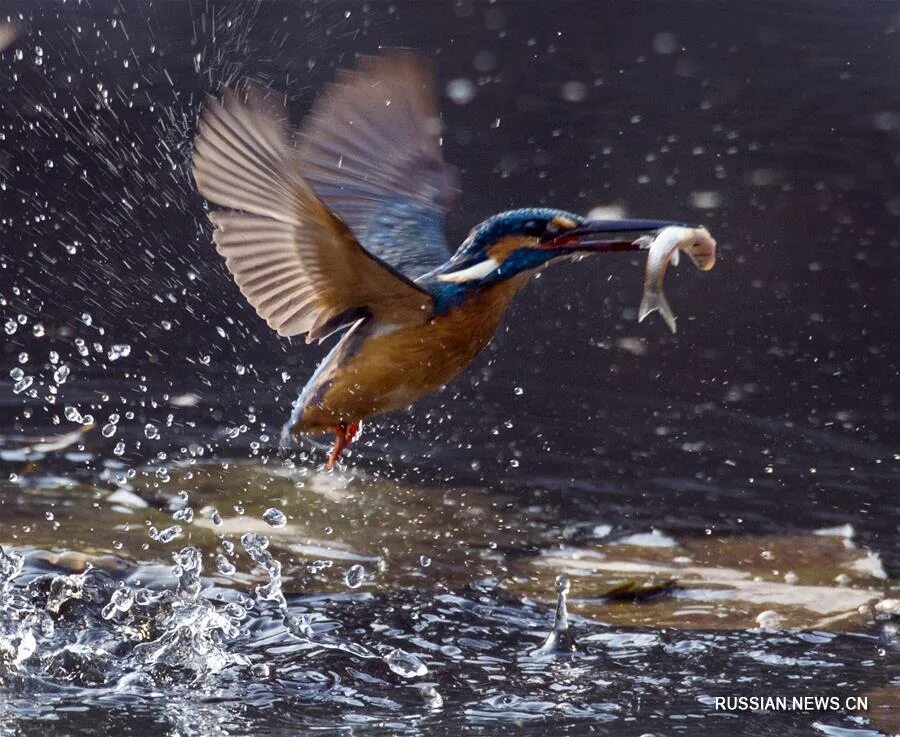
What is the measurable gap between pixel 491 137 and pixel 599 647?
4.95 metres

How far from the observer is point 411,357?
10.1ft

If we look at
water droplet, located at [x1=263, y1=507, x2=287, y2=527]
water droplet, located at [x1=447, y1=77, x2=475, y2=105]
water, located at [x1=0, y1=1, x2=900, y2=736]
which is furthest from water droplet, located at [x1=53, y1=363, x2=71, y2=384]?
water droplet, located at [x1=447, y1=77, x2=475, y2=105]

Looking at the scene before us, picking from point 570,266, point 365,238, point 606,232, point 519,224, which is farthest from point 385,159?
point 570,266

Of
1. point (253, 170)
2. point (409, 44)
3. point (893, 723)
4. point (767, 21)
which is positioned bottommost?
point (893, 723)

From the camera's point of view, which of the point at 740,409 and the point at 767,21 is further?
the point at 767,21

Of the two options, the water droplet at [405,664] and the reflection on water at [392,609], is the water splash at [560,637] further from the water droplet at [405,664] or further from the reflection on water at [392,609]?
the water droplet at [405,664]

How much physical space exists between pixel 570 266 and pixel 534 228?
350 cm

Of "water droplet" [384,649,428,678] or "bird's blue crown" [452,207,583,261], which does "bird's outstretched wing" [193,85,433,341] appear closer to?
"bird's blue crown" [452,207,583,261]

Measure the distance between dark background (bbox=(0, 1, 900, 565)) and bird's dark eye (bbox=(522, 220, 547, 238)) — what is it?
1.44 meters

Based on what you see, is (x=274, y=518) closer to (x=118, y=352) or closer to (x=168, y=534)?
(x=168, y=534)

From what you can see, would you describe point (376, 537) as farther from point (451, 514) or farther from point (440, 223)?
point (440, 223)

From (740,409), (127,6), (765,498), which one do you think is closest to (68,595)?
(765,498)

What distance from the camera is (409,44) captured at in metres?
8.55

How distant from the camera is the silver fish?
2.74 metres
